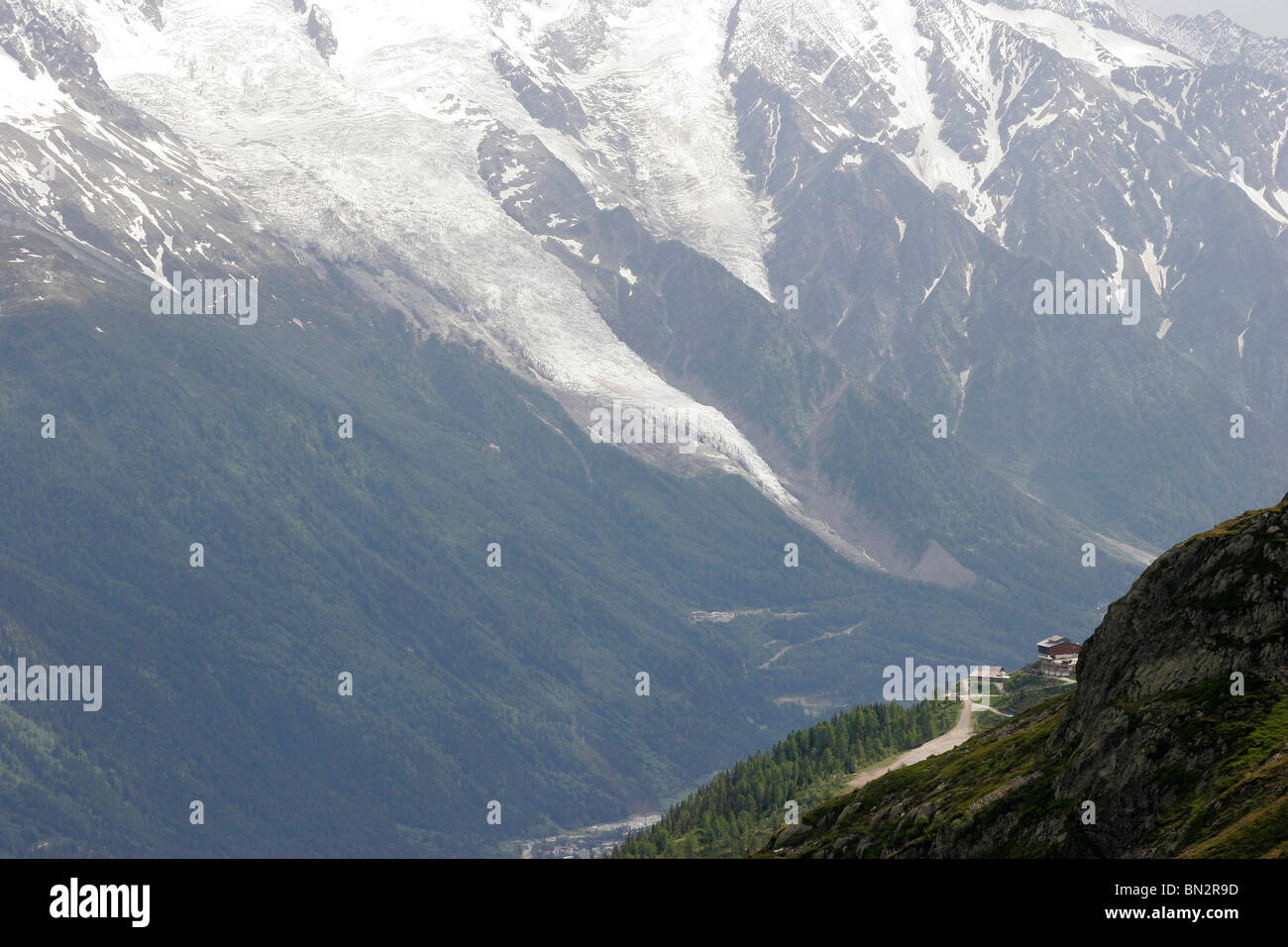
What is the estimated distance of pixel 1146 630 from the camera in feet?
421

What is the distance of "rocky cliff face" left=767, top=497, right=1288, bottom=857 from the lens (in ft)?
341

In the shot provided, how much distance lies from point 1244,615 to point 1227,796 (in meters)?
21.0

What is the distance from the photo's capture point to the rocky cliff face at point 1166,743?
104 meters

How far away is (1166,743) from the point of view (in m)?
113
